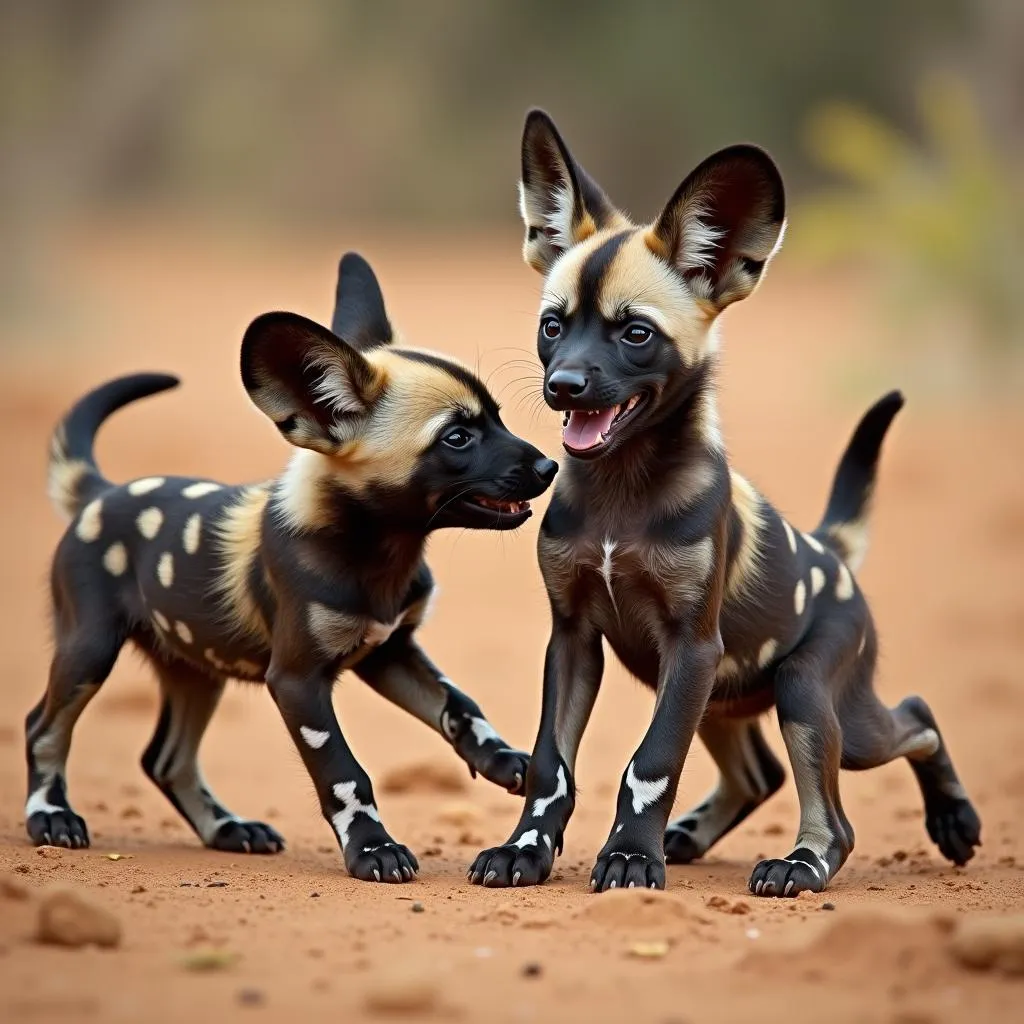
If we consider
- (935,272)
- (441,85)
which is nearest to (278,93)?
(441,85)

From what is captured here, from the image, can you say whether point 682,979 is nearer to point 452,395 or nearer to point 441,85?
point 452,395

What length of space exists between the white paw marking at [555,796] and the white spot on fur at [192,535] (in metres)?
1.53

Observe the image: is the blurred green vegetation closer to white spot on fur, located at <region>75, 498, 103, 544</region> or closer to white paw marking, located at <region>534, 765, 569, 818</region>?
white spot on fur, located at <region>75, 498, 103, 544</region>

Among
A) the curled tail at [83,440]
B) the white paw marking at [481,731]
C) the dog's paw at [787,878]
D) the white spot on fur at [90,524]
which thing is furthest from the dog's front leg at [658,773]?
the curled tail at [83,440]

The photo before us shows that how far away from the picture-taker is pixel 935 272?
633 inches

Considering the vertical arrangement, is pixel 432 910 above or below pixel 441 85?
below

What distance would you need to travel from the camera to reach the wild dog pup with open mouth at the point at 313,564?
587 centimetres

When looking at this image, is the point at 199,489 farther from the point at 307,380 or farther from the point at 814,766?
the point at 814,766

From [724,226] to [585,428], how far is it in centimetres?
83

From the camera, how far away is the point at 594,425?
5570 millimetres

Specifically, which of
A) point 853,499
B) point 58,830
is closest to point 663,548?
point 853,499

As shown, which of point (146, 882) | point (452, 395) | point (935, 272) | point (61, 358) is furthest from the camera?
point (61, 358)

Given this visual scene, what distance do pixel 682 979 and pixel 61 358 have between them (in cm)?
1567

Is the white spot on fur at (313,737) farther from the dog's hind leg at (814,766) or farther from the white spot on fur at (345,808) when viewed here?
the dog's hind leg at (814,766)
